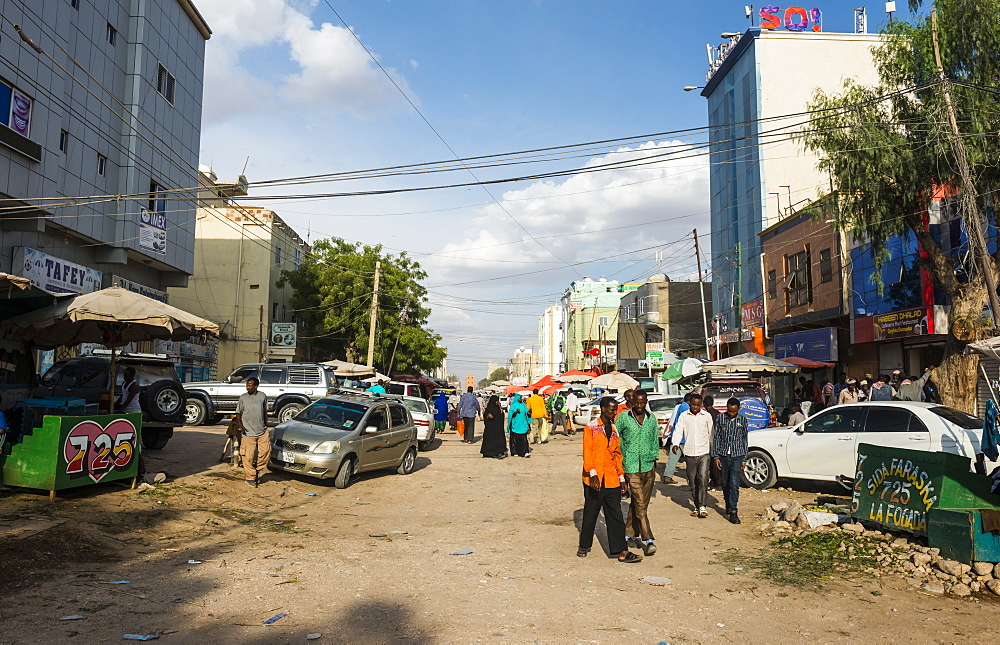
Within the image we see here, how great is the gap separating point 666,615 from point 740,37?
42430mm

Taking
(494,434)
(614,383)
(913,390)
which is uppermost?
(614,383)

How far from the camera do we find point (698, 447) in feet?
34.8

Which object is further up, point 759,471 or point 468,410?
point 468,410

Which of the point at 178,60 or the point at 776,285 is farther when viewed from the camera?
the point at 776,285

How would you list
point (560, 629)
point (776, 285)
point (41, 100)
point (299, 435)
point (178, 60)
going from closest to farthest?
point (560, 629), point (299, 435), point (41, 100), point (178, 60), point (776, 285)

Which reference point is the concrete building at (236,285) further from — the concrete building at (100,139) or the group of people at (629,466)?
the group of people at (629,466)

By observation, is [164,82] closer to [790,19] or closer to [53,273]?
[53,273]

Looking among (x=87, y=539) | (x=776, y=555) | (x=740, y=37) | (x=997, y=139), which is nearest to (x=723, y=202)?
(x=740, y=37)

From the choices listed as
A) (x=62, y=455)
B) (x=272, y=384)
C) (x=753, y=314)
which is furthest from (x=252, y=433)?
(x=753, y=314)

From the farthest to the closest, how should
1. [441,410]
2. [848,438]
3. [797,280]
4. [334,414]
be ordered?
1. [797,280]
2. [441,410]
3. [334,414]
4. [848,438]

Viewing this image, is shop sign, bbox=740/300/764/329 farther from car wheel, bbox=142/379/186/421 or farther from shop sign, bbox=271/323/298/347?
car wheel, bbox=142/379/186/421

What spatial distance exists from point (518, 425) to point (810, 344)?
1685cm

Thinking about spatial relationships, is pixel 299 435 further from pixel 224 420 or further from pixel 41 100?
pixel 41 100

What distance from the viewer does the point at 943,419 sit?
10.8m
